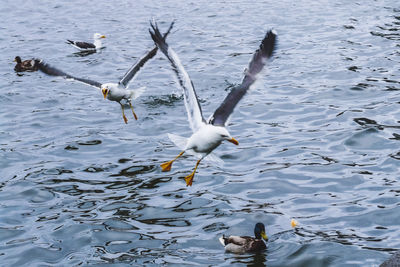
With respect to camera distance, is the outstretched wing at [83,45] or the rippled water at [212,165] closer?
the rippled water at [212,165]

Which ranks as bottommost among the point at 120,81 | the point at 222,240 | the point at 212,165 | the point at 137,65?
the point at 212,165

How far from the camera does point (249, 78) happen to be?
9.97 metres

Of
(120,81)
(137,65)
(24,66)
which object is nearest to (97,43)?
(24,66)

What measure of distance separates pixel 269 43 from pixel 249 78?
1.96ft

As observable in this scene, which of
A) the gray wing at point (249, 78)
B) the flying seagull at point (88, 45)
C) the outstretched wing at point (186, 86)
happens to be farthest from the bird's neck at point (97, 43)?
the gray wing at point (249, 78)

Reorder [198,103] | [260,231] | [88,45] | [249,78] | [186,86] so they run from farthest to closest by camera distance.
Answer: [88,45], [260,231], [249,78], [198,103], [186,86]

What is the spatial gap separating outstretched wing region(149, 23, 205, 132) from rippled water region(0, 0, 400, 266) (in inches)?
40.7

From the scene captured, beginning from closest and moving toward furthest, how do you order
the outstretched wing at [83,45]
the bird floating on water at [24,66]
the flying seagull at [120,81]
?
the flying seagull at [120,81], the bird floating on water at [24,66], the outstretched wing at [83,45]

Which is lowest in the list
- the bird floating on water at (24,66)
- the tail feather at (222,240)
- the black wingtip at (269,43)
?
the bird floating on water at (24,66)

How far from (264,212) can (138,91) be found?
495 centimetres

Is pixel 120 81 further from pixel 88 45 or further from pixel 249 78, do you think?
pixel 88 45

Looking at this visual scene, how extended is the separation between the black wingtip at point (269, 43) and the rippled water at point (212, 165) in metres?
0.31

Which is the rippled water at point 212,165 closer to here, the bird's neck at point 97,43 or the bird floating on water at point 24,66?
the bird floating on water at point 24,66

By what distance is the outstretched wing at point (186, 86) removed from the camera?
965 cm
